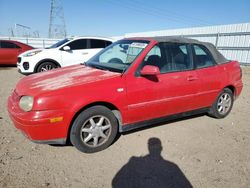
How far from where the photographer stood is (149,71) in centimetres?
305

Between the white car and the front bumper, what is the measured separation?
544cm

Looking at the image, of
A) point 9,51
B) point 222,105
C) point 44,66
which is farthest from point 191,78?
point 9,51

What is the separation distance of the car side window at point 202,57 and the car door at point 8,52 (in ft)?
34.9

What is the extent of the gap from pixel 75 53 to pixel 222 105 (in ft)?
19.3

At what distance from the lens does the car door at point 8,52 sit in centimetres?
1130

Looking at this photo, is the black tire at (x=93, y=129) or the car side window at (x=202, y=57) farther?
the car side window at (x=202, y=57)

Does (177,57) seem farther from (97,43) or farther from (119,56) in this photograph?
(97,43)

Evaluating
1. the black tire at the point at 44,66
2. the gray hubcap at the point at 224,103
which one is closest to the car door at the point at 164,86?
the gray hubcap at the point at 224,103

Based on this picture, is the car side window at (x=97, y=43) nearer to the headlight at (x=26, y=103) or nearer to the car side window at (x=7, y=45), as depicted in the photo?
the car side window at (x=7, y=45)

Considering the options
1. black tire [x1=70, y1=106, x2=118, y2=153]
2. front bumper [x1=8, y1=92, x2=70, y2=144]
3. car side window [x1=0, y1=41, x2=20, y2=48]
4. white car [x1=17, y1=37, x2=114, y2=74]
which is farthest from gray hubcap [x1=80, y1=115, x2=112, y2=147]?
car side window [x1=0, y1=41, x2=20, y2=48]

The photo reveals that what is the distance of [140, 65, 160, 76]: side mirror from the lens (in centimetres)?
303

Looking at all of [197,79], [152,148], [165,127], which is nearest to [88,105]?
[152,148]

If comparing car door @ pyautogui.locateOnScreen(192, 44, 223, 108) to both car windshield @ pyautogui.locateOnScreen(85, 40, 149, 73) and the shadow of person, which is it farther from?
the shadow of person

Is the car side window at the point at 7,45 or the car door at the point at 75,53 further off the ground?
the car side window at the point at 7,45
